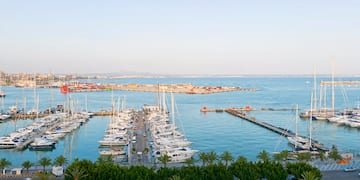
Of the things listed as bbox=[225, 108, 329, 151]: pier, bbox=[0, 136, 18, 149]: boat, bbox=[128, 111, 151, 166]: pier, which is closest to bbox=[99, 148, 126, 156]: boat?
bbox=[128, 111, 151, 166]: pier

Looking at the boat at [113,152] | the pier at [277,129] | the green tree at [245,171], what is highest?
the green tree at [245,171]

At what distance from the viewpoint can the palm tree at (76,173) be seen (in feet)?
51.1

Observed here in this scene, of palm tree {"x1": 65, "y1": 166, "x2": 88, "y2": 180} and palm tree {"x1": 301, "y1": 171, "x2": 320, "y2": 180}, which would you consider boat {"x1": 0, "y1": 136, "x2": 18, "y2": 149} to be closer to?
palm tree {"x1": 65, "y1": 166, "x2": 88, "y2": 180}

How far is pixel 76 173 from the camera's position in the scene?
613 inches

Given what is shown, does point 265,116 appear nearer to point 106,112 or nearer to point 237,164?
point 106,112

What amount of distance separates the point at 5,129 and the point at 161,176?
3154cm

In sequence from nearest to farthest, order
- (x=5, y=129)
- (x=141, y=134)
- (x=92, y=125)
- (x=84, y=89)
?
(x=141, y=134), (x=5, y=129), (x=92, y=125), (x=84, y=89)

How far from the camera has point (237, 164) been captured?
1708 centimetres

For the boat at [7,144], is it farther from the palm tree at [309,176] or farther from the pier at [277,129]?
the pier at [277,129]

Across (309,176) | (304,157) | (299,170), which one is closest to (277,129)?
(304,157)

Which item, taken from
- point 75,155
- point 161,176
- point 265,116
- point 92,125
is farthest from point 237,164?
point 265,116

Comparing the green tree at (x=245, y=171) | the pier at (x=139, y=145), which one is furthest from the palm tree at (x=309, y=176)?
the pier at (x=139, y=145)

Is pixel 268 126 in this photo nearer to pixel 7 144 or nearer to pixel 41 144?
pixel 41 144

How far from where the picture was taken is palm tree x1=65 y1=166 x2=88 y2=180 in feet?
51.1
